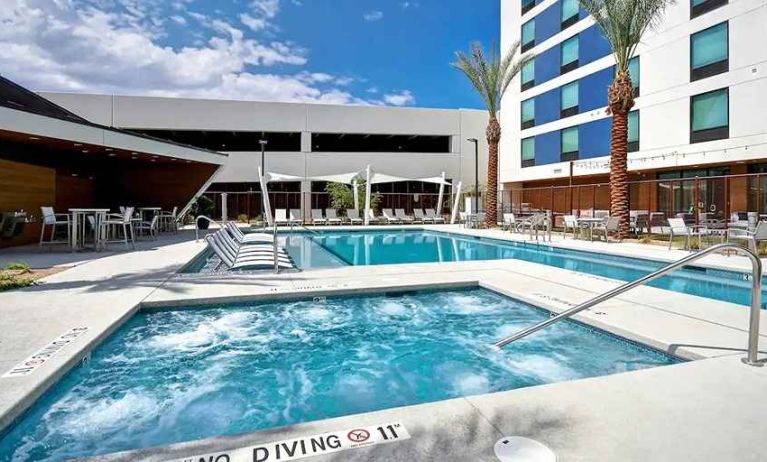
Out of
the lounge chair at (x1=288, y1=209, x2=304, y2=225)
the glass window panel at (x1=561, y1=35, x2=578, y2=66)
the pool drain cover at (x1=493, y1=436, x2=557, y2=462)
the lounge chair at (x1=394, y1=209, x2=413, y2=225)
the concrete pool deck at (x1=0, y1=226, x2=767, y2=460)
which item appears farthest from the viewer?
the lounge chair at (x1=394, y1=209, x2=413, y2=225)

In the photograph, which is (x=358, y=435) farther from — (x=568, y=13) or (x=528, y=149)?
(x=528, y=149)

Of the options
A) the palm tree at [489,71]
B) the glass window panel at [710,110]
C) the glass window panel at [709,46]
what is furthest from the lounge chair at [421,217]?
the glass window panel at [709,46]

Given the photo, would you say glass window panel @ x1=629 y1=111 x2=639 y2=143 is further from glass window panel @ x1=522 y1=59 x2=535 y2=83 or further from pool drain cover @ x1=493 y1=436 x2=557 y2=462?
pool drain cover @ x1=493 y1=436 x2=557 y2=462

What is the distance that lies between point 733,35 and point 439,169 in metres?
16.7

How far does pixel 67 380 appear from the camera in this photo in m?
3.72

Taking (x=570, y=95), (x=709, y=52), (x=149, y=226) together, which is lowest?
(x=149, y=226)

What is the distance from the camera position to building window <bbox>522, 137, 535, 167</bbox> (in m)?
28.2

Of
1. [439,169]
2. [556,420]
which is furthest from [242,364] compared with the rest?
[439,169]

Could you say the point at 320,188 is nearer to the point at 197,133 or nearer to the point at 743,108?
the point at 197,133

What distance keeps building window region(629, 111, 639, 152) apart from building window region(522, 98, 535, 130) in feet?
22.9

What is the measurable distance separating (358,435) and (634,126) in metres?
23.0

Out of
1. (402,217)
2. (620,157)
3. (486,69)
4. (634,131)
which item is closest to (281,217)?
(402,217)

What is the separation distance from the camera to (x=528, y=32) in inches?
1126

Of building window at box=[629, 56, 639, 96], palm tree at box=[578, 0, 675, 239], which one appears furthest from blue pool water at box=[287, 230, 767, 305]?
building window at box=[629, 56, 639, 96]
